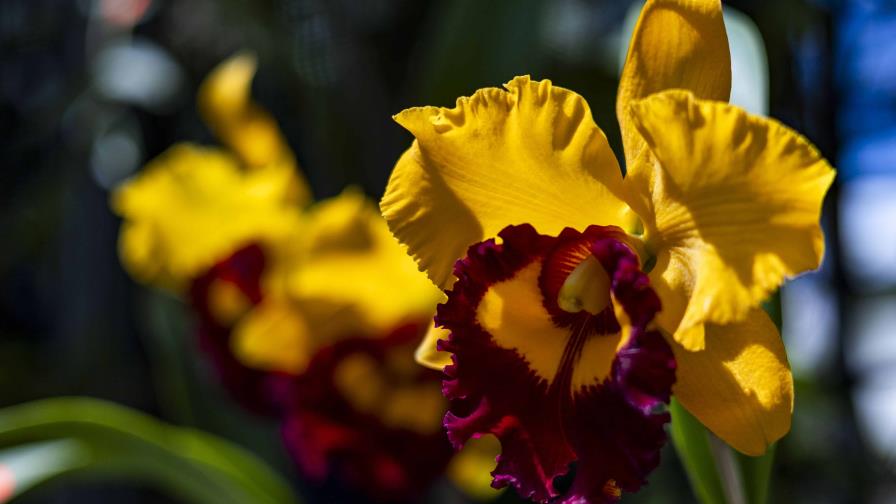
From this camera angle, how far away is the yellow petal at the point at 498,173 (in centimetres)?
53

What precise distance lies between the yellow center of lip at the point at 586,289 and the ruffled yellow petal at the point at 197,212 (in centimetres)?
72

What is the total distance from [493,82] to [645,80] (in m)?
0.73

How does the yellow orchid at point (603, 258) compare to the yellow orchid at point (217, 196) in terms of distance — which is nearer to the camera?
the yellow orchid at point (603, 258)

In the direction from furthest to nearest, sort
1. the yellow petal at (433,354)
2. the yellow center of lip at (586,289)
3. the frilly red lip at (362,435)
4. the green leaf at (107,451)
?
the frilly red lip at (362,435), the green leaf at (107,451), the yellow petal at (433,354), the yellow center of lip at (586,289)

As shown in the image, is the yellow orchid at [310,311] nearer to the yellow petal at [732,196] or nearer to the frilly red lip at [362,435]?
the frilly red lip at [362,435]

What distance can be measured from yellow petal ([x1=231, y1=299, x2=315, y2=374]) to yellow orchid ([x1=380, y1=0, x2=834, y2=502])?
0.58 meters

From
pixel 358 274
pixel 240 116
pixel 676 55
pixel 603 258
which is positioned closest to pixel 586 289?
pixel 603 258

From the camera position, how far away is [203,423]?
159 cm

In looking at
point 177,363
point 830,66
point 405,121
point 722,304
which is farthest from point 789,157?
point 177,363

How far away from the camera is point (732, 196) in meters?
0.46

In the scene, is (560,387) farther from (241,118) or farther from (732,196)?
(241,118)

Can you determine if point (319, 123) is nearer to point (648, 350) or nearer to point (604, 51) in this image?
point (604, 51)

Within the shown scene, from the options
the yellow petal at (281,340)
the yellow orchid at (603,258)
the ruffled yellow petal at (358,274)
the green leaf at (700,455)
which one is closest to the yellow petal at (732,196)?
the yellow orchid at (603,258)

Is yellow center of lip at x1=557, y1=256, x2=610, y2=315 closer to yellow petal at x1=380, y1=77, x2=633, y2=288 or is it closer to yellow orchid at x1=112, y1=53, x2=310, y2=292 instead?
yellow petal at x1=380, y1=77, x2=633, y2=288
